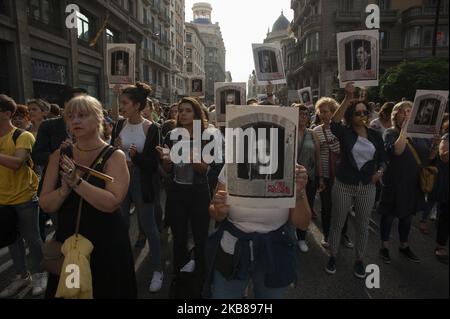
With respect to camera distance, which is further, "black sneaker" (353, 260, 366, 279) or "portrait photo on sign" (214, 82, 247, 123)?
"portrait photo on sign" (214, 82, 247, 123)

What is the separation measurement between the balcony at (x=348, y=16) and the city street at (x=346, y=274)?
103ft

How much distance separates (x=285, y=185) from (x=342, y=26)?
35658mm

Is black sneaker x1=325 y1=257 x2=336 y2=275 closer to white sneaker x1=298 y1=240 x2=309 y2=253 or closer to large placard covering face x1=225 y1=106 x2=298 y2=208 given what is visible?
white sneaker x1=298 y1=240 x2=309 y2=253

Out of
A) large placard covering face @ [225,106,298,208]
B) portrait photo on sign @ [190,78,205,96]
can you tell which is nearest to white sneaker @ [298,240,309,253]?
large placard covering face @ [225,106,298,208]

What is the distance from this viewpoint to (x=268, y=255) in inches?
74.2

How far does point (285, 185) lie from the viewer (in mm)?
1549

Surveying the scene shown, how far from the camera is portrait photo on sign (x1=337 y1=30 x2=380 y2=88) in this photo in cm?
280

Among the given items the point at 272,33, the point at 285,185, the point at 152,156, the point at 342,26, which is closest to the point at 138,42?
the point at 342,26

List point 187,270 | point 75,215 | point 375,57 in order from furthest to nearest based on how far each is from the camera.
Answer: point 187,270 → point 375,57 → point 75,215

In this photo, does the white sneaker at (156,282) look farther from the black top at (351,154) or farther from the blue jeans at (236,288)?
the black top at (351,154)

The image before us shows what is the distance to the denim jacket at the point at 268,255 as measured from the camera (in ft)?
6.22

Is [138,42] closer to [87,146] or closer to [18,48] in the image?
[18,48]

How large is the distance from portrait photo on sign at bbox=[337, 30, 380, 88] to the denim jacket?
66.5 inches

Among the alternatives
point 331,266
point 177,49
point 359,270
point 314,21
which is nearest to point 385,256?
point 359,270
